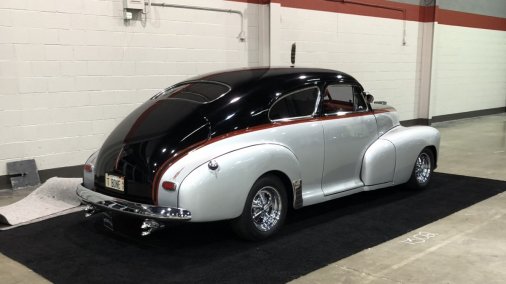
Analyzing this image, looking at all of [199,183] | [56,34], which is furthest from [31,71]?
[199,183]

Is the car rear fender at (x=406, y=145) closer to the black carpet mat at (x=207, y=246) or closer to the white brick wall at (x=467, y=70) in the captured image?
the black carpet mat at (x=207, y=246)

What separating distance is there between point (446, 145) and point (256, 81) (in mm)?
6245

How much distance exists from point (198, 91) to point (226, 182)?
1.06 metres

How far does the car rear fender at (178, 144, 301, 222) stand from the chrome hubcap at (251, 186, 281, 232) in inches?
8.3

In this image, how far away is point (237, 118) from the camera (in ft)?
13.3

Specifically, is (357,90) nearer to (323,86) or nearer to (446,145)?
(323,86)

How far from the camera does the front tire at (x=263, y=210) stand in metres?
3.98

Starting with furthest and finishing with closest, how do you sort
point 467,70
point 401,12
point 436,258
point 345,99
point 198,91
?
point 467,70 < point 401,12 < point 345,99 < point 198,91 < point 436,258

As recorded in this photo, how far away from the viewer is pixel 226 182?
12.3 ft

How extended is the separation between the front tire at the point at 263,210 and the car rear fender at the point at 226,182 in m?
0.10

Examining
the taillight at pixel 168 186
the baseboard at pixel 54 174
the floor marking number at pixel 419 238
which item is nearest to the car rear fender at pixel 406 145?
the floor marking number at pixel 419 238

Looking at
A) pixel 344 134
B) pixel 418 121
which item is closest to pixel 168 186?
pixel 344 134

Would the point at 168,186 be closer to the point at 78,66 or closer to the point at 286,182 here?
the point at 286,182

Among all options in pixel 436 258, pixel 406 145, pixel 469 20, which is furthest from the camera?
pixel 469 20
